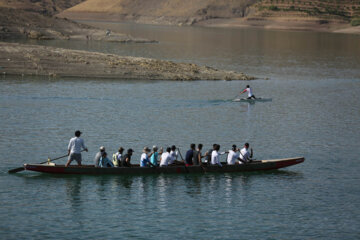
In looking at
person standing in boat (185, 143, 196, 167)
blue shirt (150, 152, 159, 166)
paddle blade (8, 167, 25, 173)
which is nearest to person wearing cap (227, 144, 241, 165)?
person standing in boat (185, 143, 196, 167)

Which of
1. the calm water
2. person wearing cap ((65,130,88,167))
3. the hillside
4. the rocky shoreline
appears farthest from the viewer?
the hillside

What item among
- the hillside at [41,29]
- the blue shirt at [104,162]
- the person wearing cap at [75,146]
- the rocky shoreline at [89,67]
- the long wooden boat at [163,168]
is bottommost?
the long wooden boat at [163,168]

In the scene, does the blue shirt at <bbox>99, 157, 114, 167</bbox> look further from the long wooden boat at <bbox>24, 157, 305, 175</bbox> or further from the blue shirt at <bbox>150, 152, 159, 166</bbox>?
the blue shirt at <bbox>150, 152, 159, 166</bbox>

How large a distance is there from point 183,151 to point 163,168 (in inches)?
226

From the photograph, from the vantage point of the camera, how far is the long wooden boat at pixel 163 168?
33281mm

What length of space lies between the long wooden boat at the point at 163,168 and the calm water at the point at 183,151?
387 mm

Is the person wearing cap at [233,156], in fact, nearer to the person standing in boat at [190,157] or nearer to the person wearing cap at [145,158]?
the person standing in boat at [190,157]

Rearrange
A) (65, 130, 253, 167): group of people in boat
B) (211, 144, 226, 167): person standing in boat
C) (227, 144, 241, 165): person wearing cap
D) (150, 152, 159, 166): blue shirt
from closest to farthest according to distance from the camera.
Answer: (65, 130, 253, 167): group of people in boat → (150, 152, 159, 166): blue shirt → (211, 144, 226, 167): person standing in boat → (227, 144, 241, 165): person wearing cap

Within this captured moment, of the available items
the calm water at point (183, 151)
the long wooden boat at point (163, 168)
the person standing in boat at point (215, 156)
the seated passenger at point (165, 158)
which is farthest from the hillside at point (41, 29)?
the person standing in boat at point (215, 156)

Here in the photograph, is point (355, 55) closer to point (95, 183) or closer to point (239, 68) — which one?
point (239, 68)

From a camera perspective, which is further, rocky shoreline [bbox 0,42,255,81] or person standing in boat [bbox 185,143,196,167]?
rocky shoreline [bbox 0,42,255,81]

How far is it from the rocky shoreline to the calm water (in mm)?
3124

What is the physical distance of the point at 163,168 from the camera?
3459 centimetres

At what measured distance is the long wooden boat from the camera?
109ft
